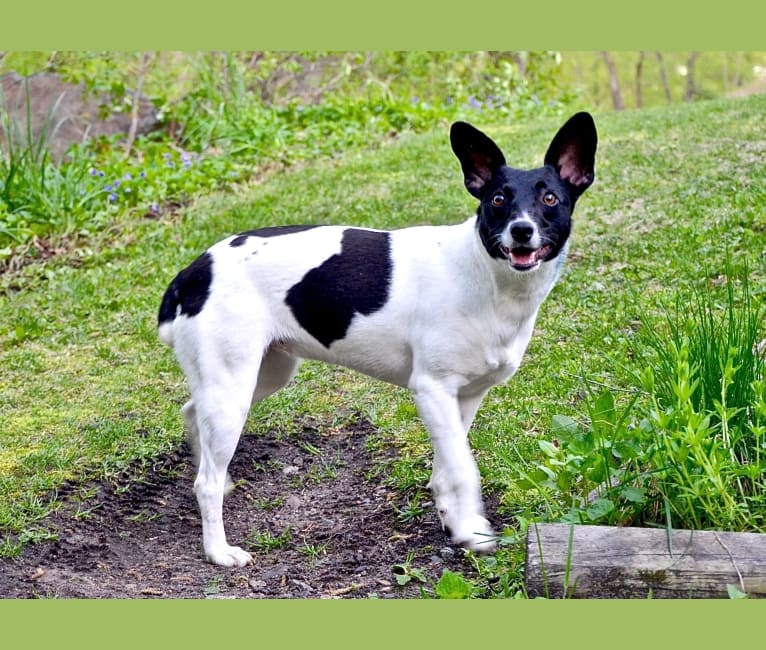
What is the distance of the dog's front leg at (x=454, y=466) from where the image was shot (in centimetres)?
446

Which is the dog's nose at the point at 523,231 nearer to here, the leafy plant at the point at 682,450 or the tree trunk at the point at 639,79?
the leafy plant at the point at 682,450

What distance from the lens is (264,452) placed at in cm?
602

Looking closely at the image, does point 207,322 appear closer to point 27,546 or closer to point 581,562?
point 27,546

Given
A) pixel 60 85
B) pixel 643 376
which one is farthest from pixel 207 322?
pixel 60 85

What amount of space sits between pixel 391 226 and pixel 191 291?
4294 millimetres

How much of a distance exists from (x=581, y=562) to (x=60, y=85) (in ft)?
33.3

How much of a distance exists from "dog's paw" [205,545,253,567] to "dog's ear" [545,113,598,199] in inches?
84.6

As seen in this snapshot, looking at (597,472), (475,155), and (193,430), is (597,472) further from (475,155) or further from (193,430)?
(193,430)

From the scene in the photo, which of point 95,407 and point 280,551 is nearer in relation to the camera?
point 280,551

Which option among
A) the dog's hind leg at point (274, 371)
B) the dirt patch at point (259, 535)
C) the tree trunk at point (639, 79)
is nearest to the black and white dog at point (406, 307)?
the dirt patch at point (259, 535)

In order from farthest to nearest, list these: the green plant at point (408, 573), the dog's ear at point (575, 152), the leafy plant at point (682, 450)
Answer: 1. the dog's ear at point (575, 152)
2. the green plant at point (408, 573)
3. the leafy plant at point (682, 450)

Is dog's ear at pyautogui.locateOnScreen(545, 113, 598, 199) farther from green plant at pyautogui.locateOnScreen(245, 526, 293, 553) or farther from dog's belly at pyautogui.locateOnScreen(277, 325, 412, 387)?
green plant at pyautogui.locateOnScreen(245, 526, 293, 553)

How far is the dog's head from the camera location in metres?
4.24

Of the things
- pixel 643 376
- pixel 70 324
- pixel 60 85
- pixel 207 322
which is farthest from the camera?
pixel 60 85
